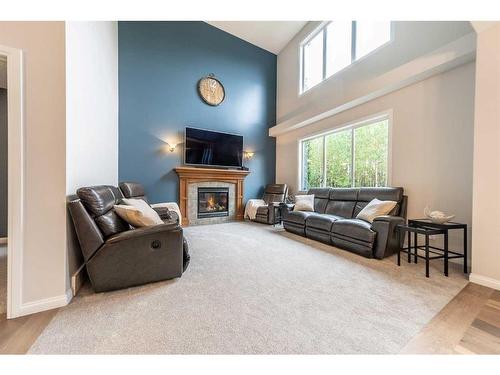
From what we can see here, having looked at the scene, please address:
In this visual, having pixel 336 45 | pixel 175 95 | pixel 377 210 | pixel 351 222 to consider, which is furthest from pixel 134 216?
pixel 336 45

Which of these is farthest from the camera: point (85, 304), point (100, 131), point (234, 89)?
point (234, 89)

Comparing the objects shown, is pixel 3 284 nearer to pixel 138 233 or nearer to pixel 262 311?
pixel 138 233

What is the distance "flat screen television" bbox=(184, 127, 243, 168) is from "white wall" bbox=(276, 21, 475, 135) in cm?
154

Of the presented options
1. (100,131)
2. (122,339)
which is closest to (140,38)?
(100,131)

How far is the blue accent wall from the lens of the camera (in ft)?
14.8

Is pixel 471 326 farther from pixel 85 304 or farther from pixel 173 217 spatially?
pixel 173 217

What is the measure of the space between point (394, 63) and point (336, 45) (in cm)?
162

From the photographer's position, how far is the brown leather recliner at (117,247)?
5.81ft

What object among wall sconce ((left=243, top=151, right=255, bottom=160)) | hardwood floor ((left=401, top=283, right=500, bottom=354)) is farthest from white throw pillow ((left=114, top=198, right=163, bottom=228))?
wall sconce ((left=243, top=151, right=255, bottom=160))

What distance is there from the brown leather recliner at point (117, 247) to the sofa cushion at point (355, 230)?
2.23 meters

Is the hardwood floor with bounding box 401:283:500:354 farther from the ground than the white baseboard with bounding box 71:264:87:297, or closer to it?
closer to it

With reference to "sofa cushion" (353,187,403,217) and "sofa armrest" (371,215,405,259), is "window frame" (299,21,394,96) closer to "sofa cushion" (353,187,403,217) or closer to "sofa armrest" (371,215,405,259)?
"sofa cushion" (353,187,403,217)

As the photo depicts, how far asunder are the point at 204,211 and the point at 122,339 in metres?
4.02

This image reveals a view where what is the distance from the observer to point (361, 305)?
1.69m
